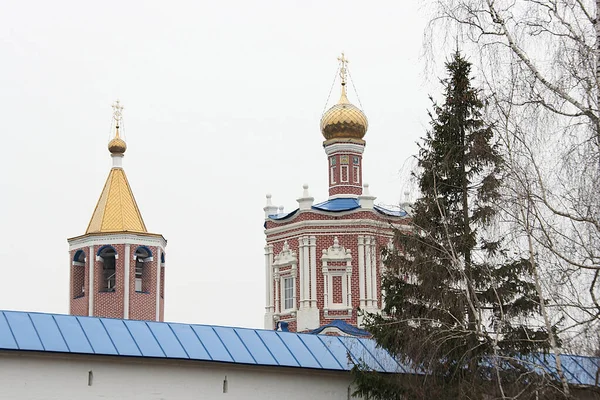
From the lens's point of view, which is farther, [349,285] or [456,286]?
[349,285]

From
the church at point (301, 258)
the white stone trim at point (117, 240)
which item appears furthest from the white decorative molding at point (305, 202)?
the white stone trim at point (117, 240)

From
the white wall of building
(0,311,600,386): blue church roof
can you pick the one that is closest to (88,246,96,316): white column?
(0,311,600,386): blue church roof

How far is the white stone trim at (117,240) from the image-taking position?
110 feet

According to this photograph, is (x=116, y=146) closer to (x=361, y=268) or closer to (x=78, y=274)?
(x=78, y=274)

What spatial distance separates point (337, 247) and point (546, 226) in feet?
66.8

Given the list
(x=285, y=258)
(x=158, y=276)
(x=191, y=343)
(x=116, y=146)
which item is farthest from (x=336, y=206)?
(x=191, y=343)

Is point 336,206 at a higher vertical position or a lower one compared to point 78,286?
higher

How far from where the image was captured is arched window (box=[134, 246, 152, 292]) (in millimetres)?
33656

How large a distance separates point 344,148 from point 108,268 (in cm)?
755

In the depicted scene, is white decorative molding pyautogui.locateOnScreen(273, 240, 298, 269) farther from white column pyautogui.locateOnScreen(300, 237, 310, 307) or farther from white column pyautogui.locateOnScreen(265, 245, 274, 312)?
white column pyautogui.locateOnScreen(300, 237, 310, 307)

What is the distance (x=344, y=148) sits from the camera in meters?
34.3

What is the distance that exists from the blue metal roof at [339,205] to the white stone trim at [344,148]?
1487mm

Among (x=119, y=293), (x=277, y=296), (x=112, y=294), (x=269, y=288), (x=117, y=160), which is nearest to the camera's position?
(x=119, y=293)

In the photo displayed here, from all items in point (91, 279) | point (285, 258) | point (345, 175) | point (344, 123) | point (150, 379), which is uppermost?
point (344, 123)
